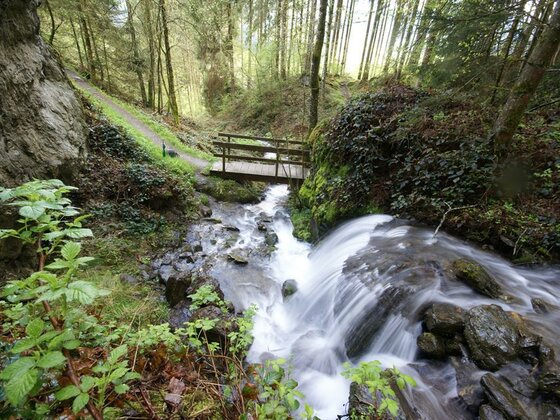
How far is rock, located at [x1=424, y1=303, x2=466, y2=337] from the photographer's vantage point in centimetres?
321

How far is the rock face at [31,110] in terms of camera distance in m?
4.62

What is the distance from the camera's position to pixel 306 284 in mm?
5789

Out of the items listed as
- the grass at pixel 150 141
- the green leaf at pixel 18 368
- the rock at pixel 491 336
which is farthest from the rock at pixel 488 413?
the grass at pixel 150 141

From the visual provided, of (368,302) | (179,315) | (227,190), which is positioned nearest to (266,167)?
(227,190)

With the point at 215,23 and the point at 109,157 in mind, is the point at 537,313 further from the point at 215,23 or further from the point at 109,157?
the point at 215,23

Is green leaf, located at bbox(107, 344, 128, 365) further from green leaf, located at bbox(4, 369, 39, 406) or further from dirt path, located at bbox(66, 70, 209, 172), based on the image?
dirt path, located at bbox(66, 70, 209, 172)

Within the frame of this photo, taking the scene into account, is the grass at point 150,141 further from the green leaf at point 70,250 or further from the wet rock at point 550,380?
the wet rock at point 550,380

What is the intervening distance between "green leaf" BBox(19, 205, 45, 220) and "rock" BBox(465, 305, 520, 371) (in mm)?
3900

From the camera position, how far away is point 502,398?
8.32 feet

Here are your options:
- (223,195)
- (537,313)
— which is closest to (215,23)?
(223,195)

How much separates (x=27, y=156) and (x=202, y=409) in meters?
5.27

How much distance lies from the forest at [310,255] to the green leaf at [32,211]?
58 mm

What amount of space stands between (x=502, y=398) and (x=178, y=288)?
4.33 m

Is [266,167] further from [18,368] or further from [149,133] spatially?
[18,368]
